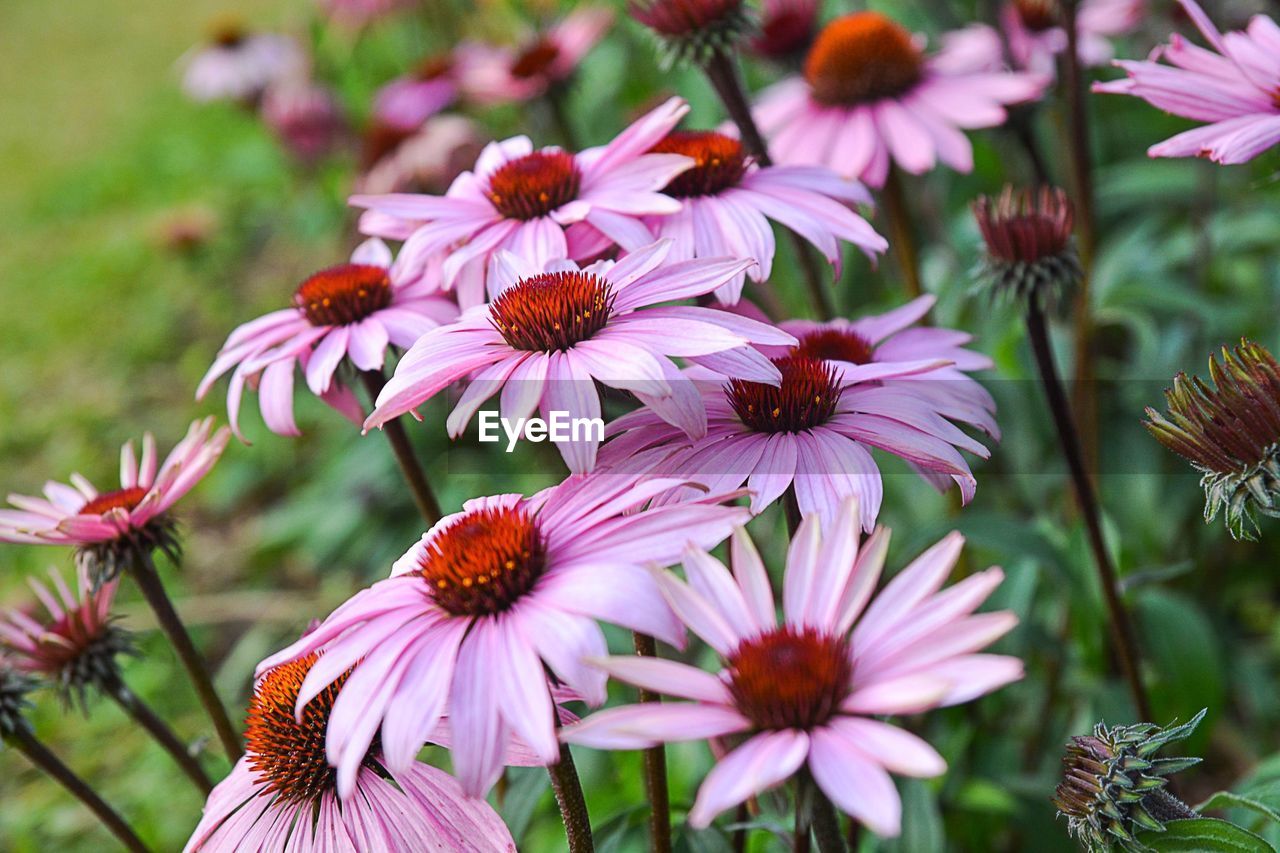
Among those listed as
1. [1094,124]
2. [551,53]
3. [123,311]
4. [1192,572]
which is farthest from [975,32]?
[123,311]

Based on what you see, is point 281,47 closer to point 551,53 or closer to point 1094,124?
point 551,53

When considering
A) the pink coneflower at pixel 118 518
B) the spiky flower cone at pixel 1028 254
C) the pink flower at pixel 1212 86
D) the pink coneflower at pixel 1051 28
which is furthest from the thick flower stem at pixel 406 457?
the pink coneflower at pixel 1051 28

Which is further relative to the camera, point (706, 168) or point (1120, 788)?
point (706, 168)

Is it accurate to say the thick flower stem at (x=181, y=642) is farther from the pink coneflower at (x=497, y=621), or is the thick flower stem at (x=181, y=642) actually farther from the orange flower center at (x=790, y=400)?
the orange flower center at (x=790, y=400)

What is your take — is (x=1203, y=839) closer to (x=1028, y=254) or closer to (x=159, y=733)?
(x=1028, y=254)

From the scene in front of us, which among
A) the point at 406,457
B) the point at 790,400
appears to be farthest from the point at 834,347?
the point at 406,457

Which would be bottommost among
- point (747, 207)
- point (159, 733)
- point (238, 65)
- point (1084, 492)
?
point (1084, 492)
